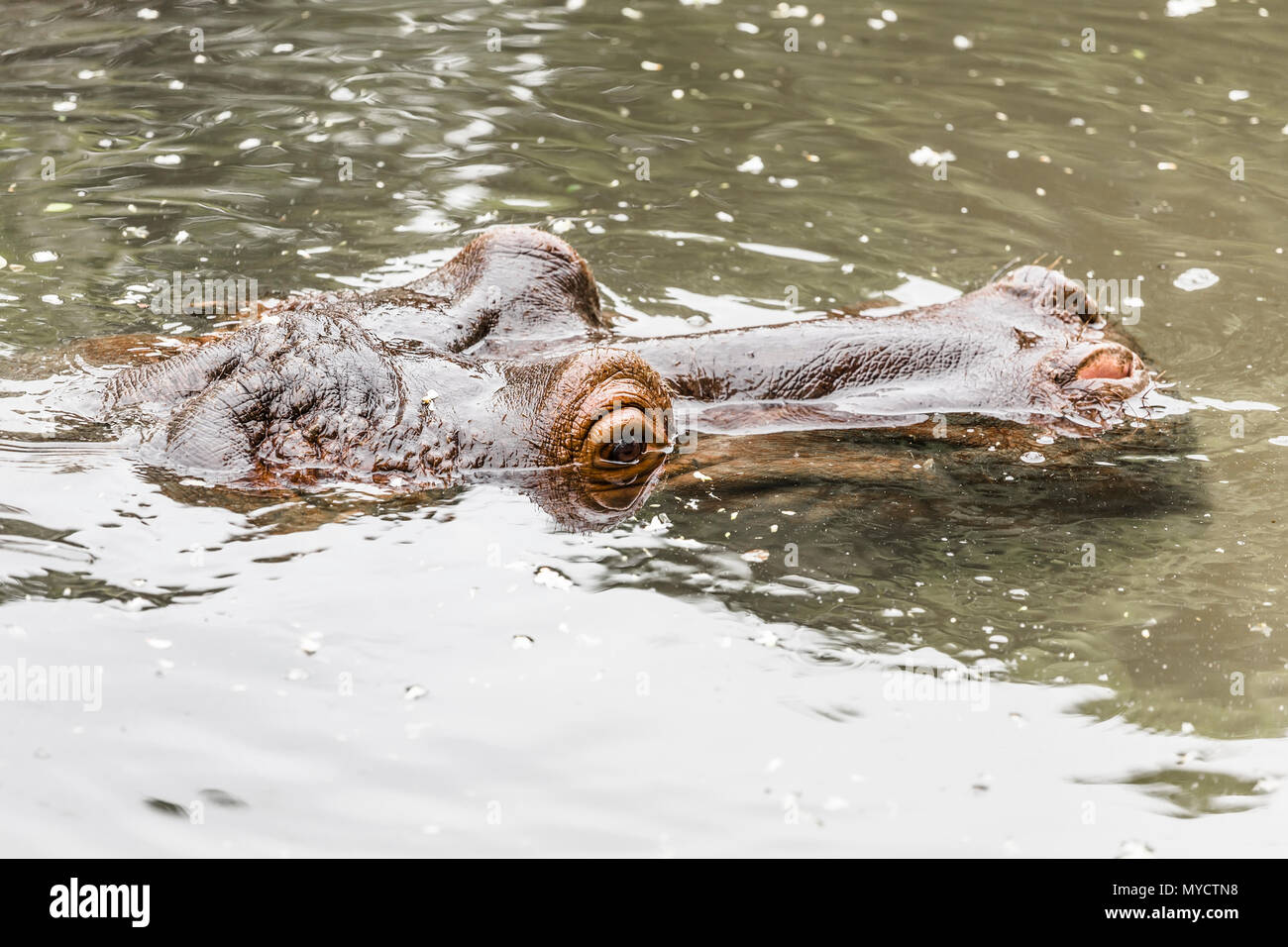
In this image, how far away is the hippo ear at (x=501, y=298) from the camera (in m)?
6.08

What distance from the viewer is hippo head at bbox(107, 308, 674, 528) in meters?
5.56

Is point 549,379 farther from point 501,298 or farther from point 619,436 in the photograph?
point 501,298

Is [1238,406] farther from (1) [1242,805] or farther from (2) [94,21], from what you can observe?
(2) [94,21]

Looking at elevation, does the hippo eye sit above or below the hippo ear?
below

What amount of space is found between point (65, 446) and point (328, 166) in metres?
4.82

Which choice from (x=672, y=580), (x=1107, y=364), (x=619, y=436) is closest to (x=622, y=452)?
(x=619, y=436)

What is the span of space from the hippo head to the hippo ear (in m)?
0.21

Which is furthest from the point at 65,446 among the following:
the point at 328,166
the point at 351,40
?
the point at 351,40

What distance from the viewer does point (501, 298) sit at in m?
6.26

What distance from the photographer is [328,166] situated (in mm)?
10102

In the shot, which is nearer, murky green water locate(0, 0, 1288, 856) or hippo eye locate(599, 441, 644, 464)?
murky green water locate(0, 0, 1288, 856)

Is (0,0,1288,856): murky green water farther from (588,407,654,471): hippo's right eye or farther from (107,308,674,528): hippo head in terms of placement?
(588,407,654,471): hippo's right eye

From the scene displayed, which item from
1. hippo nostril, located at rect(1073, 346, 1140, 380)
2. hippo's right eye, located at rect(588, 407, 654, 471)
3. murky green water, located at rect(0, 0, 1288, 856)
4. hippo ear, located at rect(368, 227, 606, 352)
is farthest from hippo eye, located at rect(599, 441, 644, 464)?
hippo nostril, located at rect(1073, 346, 1140, 380)

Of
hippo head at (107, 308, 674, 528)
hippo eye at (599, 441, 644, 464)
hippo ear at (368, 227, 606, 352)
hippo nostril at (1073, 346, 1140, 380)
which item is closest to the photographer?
hippo head at (107, 308, 674, 528)
